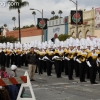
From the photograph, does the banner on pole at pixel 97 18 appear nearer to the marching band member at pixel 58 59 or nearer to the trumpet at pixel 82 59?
the marching band member at pixel 58 59

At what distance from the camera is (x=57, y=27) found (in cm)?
6625

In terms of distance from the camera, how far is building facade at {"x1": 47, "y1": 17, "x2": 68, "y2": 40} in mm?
63594

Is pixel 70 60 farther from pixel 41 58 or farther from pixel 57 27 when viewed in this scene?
pixel 57 27

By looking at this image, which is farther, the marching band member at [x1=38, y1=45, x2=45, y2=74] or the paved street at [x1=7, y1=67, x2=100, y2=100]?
the marching band member at [x1=38, y1=45, x2=45, y2=74]

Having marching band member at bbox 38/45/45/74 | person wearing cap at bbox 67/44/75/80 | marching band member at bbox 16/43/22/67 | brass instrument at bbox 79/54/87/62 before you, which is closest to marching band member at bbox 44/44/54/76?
marching band member at bbox 38/45/45/74

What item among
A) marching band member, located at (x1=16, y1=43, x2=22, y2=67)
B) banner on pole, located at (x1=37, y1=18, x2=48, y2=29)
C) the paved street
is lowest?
the paved street

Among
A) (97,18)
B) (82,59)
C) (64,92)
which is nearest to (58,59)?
(82,59)

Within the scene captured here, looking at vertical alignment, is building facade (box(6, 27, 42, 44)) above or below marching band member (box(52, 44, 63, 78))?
above

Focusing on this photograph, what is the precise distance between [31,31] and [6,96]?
6398 centimetres

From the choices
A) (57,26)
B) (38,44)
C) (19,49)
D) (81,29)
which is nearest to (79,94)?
(38,44)

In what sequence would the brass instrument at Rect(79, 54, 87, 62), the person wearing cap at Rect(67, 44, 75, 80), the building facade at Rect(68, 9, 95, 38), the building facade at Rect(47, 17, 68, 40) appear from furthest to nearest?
the building facade at Rect(47, 17, 68, 40)
the building facade at Rect(68, 9, 95, 38)
the person wearing cap at Rect(67, 44, 75, 80)
the brass instrument at Rect(79, 54, 87, 62)

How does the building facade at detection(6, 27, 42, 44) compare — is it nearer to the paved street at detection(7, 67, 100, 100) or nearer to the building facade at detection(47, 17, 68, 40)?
the building facade at detection(47, 17, 68, 40)

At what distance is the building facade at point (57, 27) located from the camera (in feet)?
209

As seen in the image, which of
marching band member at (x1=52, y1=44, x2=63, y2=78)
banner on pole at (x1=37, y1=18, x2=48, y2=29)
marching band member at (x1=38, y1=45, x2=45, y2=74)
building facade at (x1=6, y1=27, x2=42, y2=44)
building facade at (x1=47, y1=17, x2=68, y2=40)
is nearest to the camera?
marching band member at (x1=52, y1=44, x2=63, y2=78)
